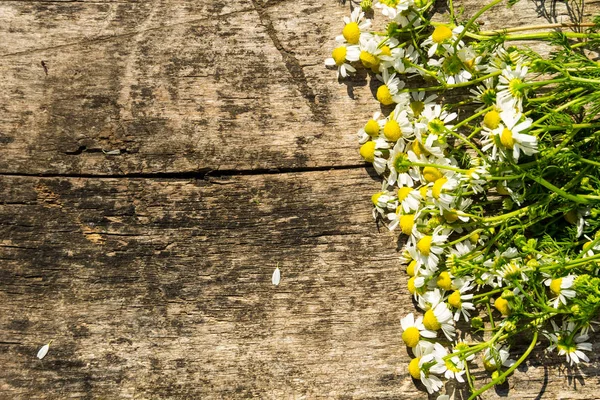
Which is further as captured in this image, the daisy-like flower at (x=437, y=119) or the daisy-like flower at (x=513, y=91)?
the daisy-like flower at (x=437, y=119)

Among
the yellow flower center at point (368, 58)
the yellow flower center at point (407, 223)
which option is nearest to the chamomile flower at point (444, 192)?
the yellow flower center at point (407, 223)

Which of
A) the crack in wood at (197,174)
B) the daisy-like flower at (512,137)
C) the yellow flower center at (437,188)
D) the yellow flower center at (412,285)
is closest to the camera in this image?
the daisy-like flower at (512,137)

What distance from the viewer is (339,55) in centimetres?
170

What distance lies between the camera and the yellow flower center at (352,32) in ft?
5.50

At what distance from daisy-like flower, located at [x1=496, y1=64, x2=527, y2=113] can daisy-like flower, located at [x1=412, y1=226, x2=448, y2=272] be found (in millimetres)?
380

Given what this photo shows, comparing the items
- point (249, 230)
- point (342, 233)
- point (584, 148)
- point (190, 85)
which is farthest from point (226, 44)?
point (584, 148)

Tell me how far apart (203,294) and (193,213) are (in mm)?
255

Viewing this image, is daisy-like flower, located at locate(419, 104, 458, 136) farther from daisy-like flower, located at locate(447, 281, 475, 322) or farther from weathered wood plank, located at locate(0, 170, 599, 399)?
daisy-like flower, located at locate(447, 281, 475, 322)

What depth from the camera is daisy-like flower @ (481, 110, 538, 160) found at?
1.39 metres

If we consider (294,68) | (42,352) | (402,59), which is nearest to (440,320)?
(402,59)

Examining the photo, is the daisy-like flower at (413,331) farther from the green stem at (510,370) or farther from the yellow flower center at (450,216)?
the yellow flower center at (450,216)

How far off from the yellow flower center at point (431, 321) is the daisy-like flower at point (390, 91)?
0.63 metres

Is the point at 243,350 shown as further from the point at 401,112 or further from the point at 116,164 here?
the point at 401,112

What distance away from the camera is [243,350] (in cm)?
168
